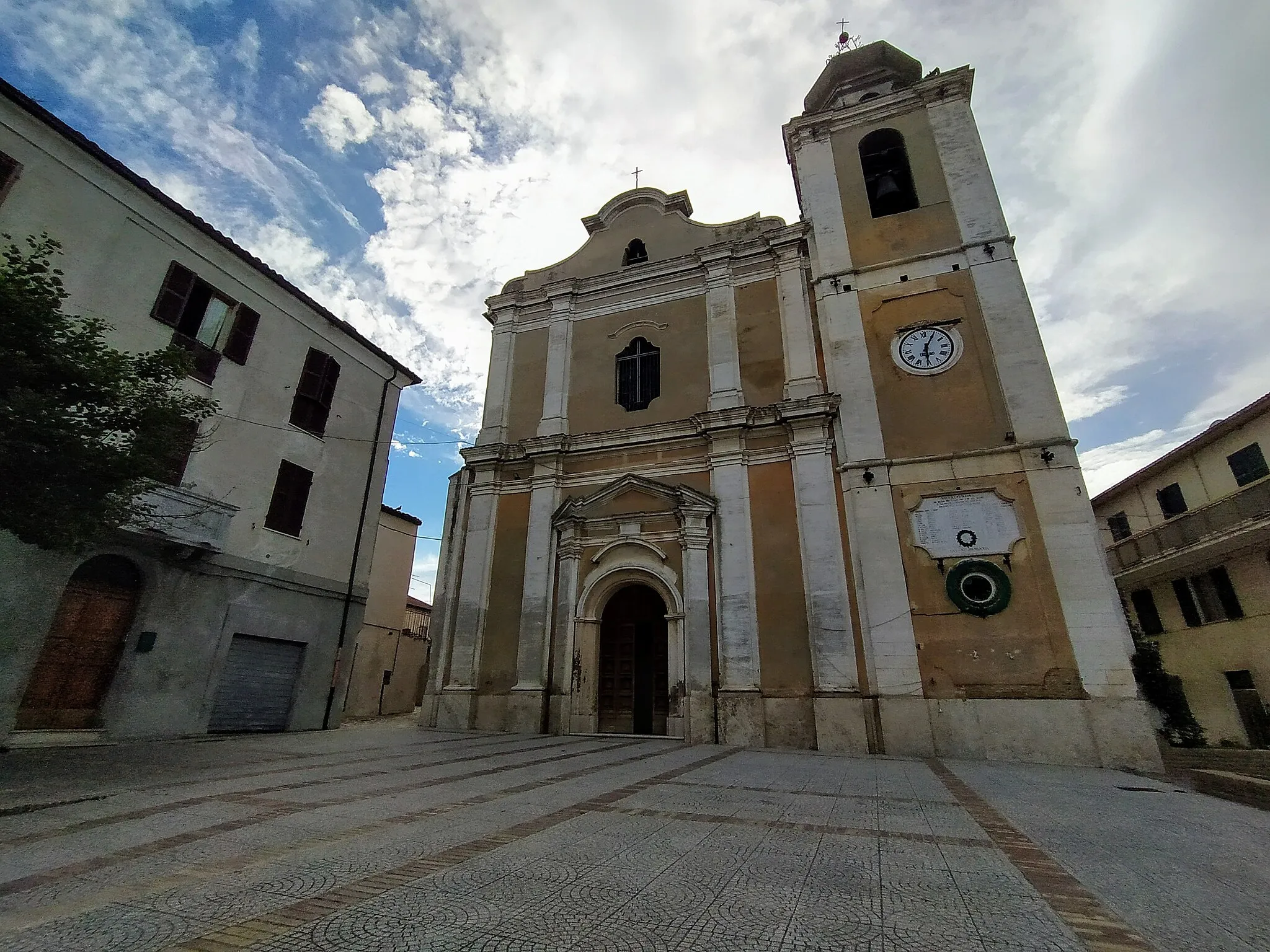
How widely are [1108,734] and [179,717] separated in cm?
1562

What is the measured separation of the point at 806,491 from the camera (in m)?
12.1

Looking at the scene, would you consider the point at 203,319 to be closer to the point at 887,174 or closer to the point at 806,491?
the point at 806,491

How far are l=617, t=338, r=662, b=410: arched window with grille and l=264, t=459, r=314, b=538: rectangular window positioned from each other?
25.3 feet

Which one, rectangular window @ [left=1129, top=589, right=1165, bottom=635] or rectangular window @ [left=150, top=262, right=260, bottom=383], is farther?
rectangular window @ [left=1129, top=589, right=1165, bottom=635]

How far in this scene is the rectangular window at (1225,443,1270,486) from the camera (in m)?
14.9

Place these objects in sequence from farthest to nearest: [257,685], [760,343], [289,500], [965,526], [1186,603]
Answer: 1. [1186,603]
2. [760,343]
3. [289,500]
4. [257,685]
5. [965,526]

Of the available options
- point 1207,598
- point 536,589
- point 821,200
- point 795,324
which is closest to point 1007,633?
point 795,324

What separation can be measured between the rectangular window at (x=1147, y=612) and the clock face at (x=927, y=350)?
554 inches

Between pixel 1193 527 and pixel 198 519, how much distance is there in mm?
24531

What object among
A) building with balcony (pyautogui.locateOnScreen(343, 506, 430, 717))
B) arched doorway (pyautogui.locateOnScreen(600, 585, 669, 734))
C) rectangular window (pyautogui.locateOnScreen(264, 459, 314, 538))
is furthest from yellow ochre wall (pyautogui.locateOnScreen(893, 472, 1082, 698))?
building with balcony (pyautogui.locateOnScreen(343, 506, 430, 717))

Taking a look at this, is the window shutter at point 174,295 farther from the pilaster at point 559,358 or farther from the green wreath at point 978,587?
the green wreath at point 978,587

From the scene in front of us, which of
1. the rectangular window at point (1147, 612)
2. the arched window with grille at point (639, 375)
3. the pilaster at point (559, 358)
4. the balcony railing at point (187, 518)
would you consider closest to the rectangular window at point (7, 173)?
the balcony railing at point (187, 518)

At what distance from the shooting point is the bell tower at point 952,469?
961cm

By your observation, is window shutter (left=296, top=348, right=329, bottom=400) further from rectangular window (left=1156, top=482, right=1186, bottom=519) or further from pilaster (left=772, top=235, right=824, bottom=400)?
rectangular window (left=1156, top=482, right=1186, bottom=519)
